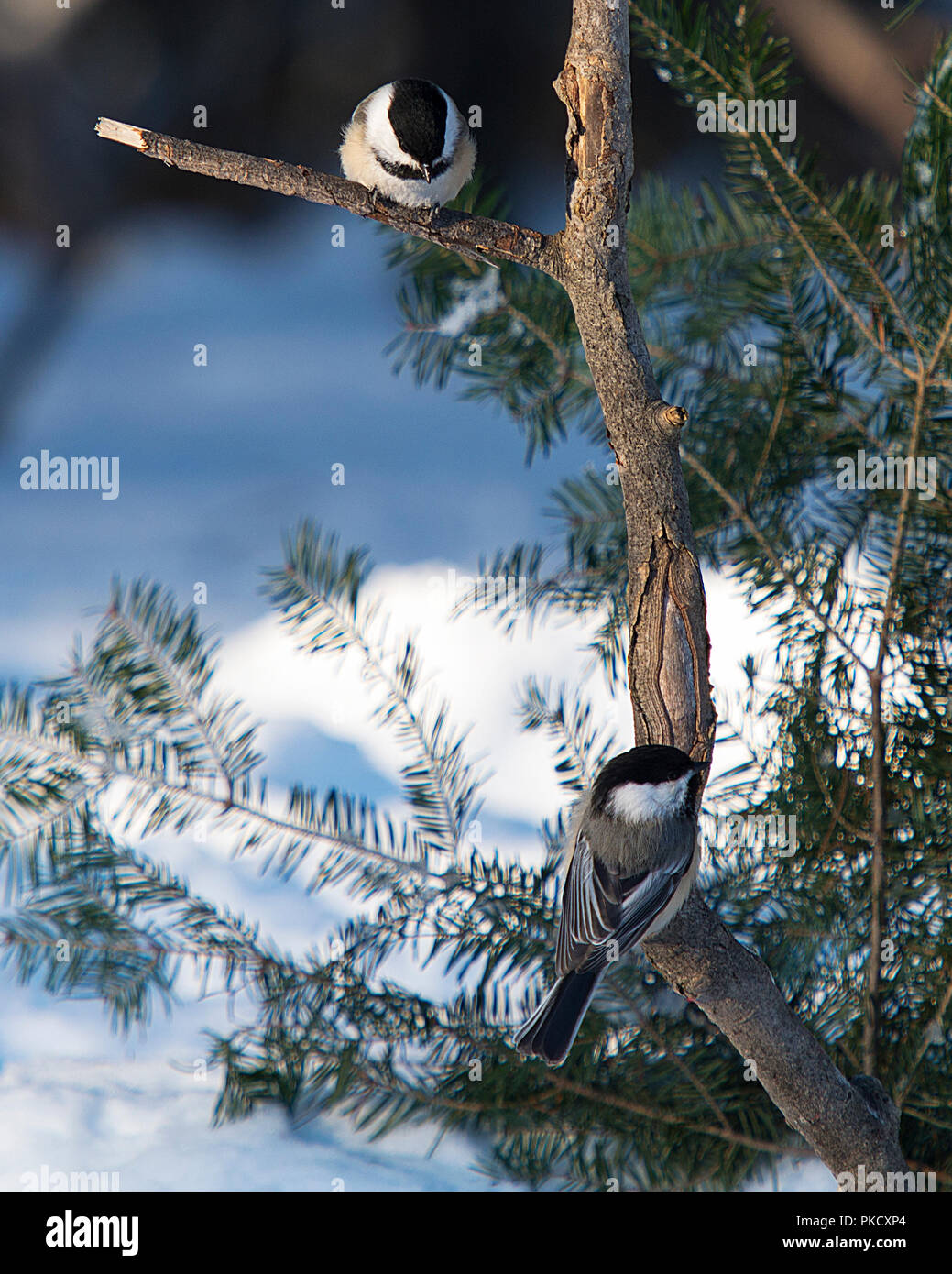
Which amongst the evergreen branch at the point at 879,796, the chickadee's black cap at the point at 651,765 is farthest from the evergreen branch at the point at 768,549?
the chickadee's black cap at the point at 651,765

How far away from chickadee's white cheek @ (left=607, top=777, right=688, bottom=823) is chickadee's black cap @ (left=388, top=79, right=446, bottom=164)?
0.39m

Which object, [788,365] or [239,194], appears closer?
[788,365]

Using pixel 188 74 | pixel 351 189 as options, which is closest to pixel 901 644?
pixel 351 189

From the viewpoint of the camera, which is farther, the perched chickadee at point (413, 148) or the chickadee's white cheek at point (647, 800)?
the perched chickadee at point (413, 148)

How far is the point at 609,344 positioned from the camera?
541 millimetres

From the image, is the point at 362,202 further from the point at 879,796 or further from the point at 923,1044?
the point at 923,1044

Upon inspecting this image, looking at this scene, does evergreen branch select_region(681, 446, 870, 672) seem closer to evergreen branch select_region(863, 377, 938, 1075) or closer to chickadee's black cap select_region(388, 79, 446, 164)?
evergreen branch select_region(863, 377, 938, 1075)

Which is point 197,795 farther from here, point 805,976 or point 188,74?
point 188,74

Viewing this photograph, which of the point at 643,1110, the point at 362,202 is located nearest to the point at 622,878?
the point at 643,1110

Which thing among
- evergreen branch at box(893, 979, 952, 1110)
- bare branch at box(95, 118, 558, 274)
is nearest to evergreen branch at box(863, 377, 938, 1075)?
evergreen branch at box(893, 979, 952, 1110)

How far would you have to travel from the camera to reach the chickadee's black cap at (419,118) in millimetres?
635

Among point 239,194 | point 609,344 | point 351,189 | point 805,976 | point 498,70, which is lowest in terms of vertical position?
point 805,976

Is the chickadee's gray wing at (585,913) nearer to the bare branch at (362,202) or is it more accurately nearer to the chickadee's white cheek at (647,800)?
the chickadee's white cheek at (647,800)

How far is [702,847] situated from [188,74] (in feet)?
4.06
